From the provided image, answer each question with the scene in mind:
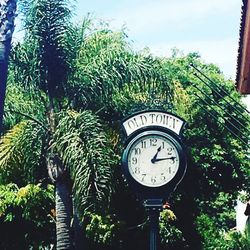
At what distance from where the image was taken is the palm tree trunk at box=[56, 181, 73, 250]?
1321 centimetres

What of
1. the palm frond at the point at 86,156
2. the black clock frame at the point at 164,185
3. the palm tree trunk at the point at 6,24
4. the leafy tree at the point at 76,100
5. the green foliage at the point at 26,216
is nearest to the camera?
the palm tree trunk at the point at 6,24

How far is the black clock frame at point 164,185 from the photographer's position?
19.6 ft

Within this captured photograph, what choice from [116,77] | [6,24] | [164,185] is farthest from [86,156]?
[6,24]

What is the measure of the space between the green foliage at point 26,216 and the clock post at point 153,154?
10.9 meters

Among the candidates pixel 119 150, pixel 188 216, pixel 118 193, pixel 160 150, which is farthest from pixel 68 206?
pixel 188 216

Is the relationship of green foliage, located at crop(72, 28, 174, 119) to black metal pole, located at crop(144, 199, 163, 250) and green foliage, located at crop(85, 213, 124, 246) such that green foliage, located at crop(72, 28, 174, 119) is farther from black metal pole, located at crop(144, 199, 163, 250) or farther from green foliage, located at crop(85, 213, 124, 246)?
black metal pole, located at crop(144, 199, 163, 250)

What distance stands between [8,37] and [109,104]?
350 inches

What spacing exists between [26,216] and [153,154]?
1240cm

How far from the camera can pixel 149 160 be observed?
6094mm

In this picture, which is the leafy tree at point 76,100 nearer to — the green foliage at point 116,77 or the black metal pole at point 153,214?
the green foliage at point 116,77

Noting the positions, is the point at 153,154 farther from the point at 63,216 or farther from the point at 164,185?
the point at 63,216

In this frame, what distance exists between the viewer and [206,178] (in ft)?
78.9

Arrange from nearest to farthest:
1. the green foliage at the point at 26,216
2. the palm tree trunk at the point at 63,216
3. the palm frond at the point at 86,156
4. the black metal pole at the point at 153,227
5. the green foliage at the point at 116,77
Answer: the black metal pole at the point at 153,227, the palm frond at the point at 86,156, the palm tree trunk at the point at 63,216, the green foliage at the point at 116,77, the green foliage at the point at 26,216

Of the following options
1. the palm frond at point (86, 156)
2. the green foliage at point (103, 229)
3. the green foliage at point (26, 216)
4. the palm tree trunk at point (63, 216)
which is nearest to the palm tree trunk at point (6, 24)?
the palm frond at point (86, 156)
